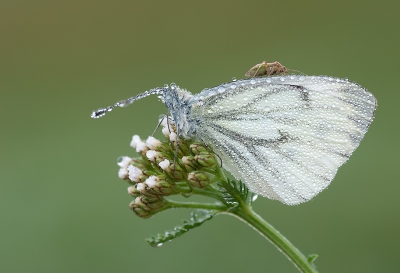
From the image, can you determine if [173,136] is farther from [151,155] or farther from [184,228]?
[184,228]

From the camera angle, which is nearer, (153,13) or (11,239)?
(11,239)

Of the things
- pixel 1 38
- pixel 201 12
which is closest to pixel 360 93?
pixel 201 12

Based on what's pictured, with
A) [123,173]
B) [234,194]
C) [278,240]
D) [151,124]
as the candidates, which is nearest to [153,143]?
[123,173]

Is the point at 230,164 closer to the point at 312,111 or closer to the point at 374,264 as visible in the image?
the point at 312,111

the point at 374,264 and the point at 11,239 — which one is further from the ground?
the point at 11,239

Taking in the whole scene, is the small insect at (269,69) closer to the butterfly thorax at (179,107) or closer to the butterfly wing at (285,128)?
the butterfly wing at (285,128)

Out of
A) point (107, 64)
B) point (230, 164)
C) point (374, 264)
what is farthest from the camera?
point (107, 64)

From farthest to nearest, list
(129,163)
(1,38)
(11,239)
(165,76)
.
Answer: (1,38) < (165,76) < (11,239) < (129,163)
